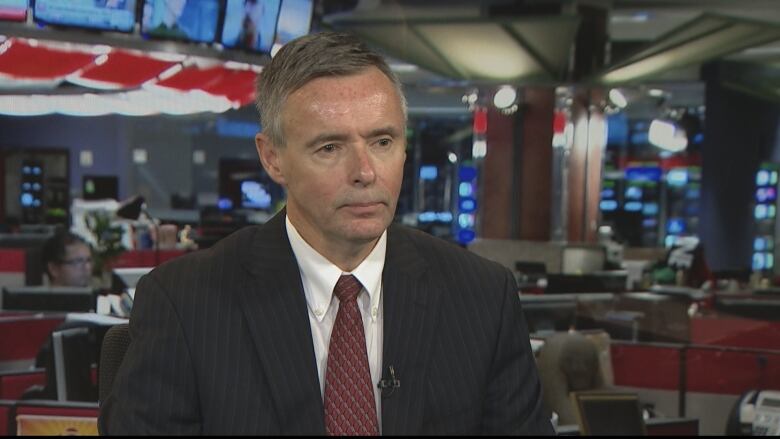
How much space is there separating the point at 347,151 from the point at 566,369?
252cm

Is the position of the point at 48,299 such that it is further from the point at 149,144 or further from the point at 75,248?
the point at 149,144

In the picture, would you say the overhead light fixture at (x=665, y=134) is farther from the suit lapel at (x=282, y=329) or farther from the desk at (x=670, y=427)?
the suit lapel at (x=282, y=329)

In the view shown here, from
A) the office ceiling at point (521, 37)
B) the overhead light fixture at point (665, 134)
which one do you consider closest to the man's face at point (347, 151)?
the office ceiling at point (521, 37)

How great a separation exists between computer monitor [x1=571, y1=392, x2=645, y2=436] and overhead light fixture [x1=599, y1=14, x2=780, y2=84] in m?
7.74

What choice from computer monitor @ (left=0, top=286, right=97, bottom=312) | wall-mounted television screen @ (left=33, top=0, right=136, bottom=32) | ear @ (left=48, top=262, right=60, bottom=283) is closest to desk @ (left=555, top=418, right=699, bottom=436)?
computer monitor @ (left=0, top=286, right=97, bottom=312)

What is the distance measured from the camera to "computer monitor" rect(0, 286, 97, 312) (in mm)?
4602

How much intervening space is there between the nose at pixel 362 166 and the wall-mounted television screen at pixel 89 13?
12.7 ft

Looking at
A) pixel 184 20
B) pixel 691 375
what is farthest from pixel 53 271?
pixel 691 375

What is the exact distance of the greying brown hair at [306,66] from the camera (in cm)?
112

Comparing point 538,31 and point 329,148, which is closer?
point 329,148

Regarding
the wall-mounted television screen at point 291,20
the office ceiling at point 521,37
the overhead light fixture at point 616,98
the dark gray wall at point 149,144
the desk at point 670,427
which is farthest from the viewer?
the dark gray wall at point 149,144

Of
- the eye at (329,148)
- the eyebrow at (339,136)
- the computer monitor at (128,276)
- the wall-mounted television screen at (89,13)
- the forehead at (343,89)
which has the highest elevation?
the wall-mounted television screen at (89,13)

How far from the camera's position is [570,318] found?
15.3ft

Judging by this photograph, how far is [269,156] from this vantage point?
1.24 meters
